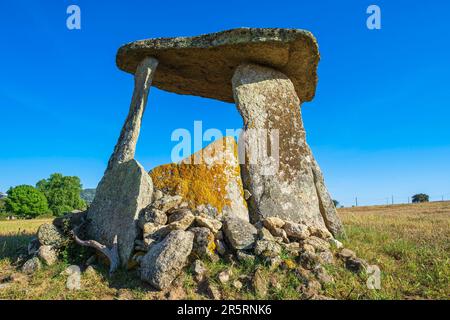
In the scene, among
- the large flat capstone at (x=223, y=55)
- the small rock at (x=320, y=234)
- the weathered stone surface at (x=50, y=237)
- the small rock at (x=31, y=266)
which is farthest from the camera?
the large flat capstone at (x=223, y=55)

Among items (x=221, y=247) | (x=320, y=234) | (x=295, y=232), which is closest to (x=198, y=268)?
(x=221, y=247)

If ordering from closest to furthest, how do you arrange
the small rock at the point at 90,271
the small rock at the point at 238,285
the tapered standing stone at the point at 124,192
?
the small rock at the point at 238,285, the small rock at the point at 90,271, the tapered standing stone at the point at 124,192

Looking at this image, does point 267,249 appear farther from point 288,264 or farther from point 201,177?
point 201,177

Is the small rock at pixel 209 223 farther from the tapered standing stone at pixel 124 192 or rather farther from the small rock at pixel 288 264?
the small rock at pixel 288 264

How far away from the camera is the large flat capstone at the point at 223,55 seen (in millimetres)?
8805

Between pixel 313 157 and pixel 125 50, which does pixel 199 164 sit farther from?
pixel 125 50

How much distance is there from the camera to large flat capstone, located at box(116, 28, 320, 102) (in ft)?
28.9

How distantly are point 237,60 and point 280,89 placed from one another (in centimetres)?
149

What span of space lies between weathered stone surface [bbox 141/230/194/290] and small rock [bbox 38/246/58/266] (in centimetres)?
218

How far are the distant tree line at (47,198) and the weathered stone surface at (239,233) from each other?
4753cm

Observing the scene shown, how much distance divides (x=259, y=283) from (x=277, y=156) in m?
4.30

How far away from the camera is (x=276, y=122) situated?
9.33 m

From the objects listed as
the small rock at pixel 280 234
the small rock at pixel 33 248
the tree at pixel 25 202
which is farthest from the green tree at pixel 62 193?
the small rock at pixel 280 234
